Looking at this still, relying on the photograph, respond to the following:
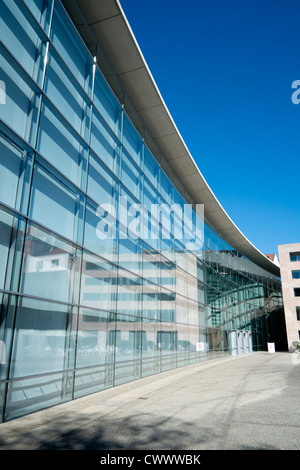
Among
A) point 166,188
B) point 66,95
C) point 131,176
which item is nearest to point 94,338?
point 131,176

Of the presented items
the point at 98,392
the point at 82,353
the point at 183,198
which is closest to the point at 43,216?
the point at 82,353

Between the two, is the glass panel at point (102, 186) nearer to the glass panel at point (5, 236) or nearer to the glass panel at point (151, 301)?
the glass panel at point (5, 236)

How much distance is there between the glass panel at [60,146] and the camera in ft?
34.3

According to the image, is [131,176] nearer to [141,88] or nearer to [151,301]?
[141,88]

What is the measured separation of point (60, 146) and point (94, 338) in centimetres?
637

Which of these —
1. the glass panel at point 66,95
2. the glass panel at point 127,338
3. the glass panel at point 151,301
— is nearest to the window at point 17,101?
the glass panel at point 66,95

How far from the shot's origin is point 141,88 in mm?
16531

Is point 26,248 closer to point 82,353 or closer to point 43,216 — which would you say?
point 43,216

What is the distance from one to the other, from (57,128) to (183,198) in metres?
15.2

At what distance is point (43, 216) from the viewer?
1007 cm

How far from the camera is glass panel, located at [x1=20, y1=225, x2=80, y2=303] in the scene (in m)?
9.20

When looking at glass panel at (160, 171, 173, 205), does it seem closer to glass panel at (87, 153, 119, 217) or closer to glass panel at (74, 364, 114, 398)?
glass panel at (87, 153, 119, 217)

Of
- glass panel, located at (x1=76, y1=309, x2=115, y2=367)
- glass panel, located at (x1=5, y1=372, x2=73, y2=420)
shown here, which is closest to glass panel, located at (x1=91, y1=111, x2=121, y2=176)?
glass panel, located at (x1=76, y1=309, x2=115, y2=367)

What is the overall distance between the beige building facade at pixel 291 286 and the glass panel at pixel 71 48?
3884 centimetres
